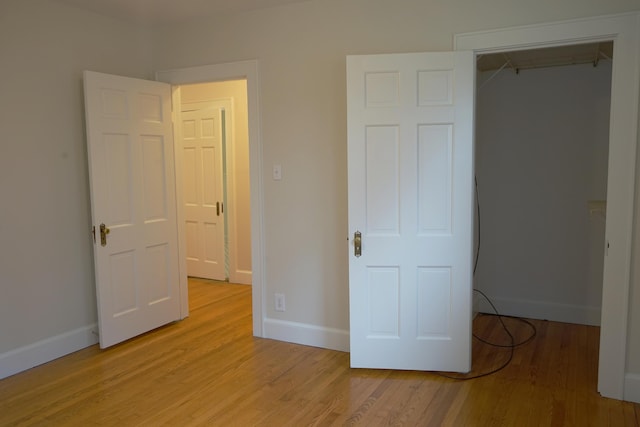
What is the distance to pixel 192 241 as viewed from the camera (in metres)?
6.21

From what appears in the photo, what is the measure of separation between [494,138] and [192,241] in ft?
12.3

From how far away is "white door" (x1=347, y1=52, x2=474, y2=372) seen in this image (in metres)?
3.13

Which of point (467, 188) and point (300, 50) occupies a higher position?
point (300, 50)

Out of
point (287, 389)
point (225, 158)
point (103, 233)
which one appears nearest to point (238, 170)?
point (225, 158)

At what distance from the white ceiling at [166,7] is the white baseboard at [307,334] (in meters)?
2.45

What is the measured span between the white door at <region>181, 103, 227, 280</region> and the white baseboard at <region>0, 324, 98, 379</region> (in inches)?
86.6

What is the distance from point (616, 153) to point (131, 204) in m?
3.39

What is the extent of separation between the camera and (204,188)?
6.00 meters

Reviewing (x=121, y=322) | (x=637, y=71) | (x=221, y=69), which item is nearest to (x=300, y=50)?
(x=221, y=69)

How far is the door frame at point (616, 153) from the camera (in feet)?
9.06

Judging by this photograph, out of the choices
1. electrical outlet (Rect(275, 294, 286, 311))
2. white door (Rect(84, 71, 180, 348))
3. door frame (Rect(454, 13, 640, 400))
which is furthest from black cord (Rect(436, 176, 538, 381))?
white door (Rect(84, 71, 180, 348))

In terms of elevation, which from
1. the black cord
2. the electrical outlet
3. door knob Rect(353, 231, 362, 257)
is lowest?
the black cord

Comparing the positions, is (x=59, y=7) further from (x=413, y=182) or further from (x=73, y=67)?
(x=413, y=182)

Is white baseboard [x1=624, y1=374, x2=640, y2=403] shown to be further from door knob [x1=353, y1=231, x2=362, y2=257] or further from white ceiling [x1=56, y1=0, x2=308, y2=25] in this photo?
white ceiling [x1=56, y1=0, x2=308, y2=25]
